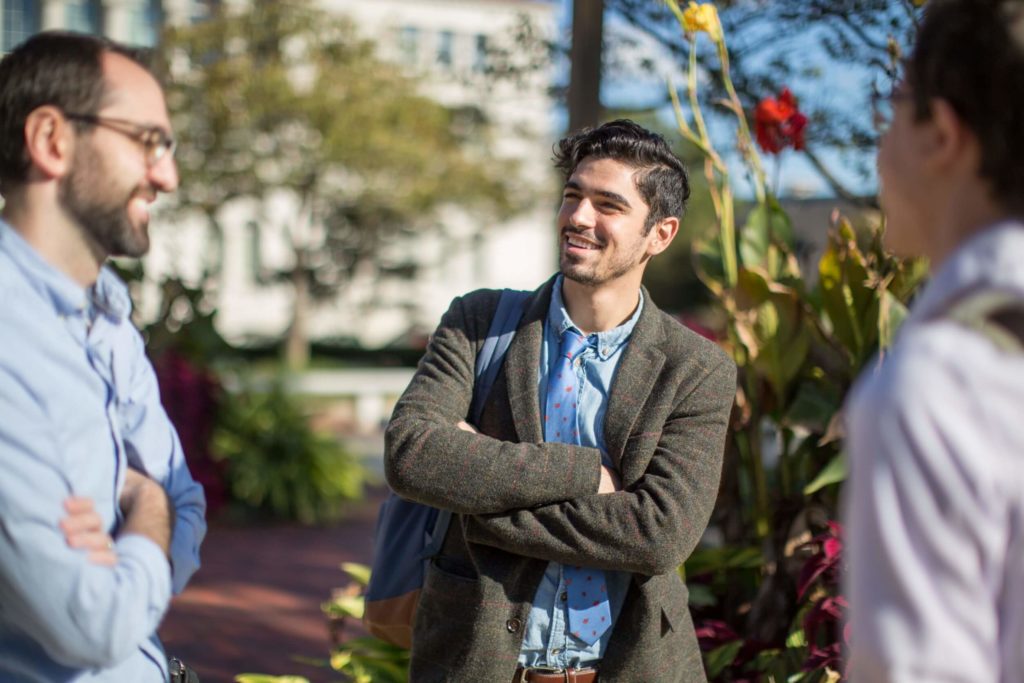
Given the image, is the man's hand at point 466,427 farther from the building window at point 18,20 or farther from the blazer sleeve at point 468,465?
the building window at point 18,20

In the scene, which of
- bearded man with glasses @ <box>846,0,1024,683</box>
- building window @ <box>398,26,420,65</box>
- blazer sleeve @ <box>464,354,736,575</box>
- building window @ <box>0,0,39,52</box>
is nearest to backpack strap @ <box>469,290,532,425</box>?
blazer sleeve @ <box>464,354,736,575</box>

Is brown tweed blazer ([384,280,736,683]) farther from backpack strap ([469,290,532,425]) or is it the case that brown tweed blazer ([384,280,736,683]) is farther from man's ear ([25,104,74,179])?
man's ear ([25,104,74,179])

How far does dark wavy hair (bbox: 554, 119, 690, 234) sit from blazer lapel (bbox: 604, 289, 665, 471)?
0.95 feet

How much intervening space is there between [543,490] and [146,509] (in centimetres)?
85

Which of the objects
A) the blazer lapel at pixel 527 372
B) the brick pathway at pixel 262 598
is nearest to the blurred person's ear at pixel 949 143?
the blazer lapel at pixel 527 372

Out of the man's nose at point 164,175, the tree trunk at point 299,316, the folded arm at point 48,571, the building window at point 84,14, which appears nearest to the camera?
the folded arm at point 48,571

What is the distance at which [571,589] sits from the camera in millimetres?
2307

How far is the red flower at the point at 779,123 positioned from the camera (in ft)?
11.9

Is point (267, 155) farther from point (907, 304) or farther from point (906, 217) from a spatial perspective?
point (906, 217)

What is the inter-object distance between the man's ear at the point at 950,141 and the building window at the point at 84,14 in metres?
29.2

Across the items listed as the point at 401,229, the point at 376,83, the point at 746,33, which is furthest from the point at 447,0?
the point at 746,33

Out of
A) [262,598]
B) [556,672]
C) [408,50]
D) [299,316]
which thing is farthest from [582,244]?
[299,316]

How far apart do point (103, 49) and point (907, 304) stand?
2787 mm

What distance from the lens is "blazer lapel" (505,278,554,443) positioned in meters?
2.37
